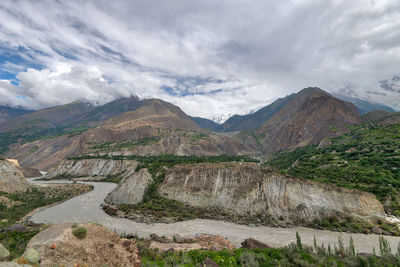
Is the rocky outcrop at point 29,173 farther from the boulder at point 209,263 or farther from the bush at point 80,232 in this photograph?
the boulder at point 209,263

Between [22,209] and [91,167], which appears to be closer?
[22,209]

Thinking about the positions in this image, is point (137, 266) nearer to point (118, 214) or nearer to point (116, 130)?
point (118, 214)

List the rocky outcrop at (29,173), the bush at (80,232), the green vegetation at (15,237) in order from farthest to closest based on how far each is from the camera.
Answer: the rocky outcrop at (29,173), the green vegetation at (15,237), the bush at (80,232)

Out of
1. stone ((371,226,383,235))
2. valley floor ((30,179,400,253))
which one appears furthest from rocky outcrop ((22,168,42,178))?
stone ((371,226,383,235))

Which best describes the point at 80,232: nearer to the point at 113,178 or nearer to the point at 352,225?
the point at 352,225

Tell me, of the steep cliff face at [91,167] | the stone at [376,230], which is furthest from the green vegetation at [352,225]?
the steep cliff face at [91,167]

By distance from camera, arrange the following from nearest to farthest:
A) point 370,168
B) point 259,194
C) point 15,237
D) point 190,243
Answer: point 15,237, point 190,243, point 259,194, point 370,168

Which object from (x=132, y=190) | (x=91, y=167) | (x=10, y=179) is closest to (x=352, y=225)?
(x=132, y=190)

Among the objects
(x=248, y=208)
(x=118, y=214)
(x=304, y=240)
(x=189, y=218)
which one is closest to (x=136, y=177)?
(x=118, y=214)
